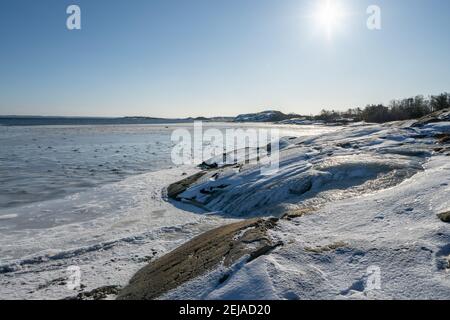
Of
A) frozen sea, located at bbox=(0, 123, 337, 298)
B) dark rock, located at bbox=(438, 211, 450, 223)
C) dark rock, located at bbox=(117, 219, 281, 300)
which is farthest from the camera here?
frozen sea, located at bbox=(0, 123, 337, 298)

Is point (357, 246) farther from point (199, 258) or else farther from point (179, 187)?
point (179, 187)

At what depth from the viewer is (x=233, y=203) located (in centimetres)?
1401

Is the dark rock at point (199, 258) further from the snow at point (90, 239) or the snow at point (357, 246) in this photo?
the snow at point (90, 239)

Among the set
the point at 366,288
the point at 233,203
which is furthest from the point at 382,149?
the point at 366,288

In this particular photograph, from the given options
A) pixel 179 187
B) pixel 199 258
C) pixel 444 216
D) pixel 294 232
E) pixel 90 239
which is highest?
pixel 444 216

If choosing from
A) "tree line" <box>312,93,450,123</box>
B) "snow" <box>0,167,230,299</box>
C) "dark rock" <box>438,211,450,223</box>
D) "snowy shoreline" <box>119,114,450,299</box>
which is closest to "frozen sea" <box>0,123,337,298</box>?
"snow" <box>0,167,230,299</box>

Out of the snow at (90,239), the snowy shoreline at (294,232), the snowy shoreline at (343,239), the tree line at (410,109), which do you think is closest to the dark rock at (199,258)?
the snowy shoreline at (343,239)

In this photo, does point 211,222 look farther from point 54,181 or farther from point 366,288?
point 54,181

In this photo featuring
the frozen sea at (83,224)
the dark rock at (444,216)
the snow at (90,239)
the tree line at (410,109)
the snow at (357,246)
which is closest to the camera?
the snow at (357,246)

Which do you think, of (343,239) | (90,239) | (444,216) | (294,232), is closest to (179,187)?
(90,239)

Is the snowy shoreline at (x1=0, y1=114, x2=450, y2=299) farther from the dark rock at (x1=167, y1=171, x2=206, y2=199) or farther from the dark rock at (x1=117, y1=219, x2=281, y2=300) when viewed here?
the dark rock at (x1=167, y1=171, x2=206, y2=199)

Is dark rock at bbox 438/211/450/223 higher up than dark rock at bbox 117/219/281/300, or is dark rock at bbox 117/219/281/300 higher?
dark rock at bbox 438/211/450/223

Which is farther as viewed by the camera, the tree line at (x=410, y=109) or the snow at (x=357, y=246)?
the tree line at (x=410, y=109)

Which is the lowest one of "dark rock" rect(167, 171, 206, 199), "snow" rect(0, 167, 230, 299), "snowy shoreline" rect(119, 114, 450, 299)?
"snow" rect(0, 167, 230, 299)
